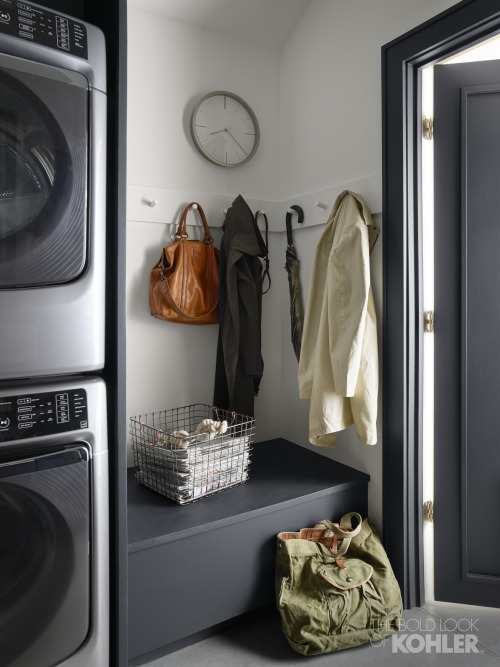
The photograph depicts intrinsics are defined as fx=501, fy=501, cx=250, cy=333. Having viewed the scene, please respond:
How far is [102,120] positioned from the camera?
1231 mm

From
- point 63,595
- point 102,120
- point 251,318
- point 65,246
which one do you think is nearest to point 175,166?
point 251,318

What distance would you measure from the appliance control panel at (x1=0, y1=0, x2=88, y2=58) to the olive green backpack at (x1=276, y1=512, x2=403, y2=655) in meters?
1.59

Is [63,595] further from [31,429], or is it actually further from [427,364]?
[427,364]

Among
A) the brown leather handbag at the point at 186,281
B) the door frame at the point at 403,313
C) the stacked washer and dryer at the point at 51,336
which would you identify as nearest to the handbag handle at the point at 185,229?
the brown leather handbag at the point at 186,281

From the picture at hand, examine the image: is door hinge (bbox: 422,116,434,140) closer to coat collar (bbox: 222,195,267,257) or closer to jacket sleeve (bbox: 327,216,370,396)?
jacket sleeve (bbox: 327,216,370,396)

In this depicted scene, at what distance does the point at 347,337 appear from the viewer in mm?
1784

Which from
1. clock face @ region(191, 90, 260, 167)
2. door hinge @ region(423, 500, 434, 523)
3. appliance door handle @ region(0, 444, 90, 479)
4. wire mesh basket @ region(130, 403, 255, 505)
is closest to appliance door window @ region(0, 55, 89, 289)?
appliance door handle @ region(0, 444, 90, 479)

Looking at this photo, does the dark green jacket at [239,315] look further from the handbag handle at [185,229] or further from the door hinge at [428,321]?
the door hinge at [428,321]

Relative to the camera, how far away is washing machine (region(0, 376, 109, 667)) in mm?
1129

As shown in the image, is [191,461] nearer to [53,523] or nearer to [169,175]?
[53,523]

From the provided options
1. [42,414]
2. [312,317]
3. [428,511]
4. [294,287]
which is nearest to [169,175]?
[294,287]

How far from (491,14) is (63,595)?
1.99 m

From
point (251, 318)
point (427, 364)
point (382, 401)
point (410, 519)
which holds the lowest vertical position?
point (410, 519)

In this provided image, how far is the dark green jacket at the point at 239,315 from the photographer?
6.95ft
